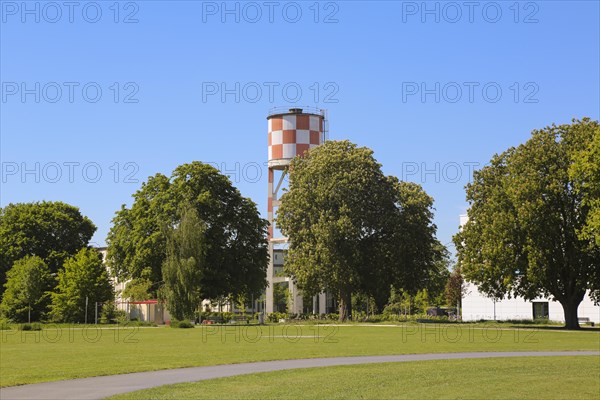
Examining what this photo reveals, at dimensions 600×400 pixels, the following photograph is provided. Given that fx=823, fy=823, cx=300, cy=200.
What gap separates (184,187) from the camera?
74375 millimetres

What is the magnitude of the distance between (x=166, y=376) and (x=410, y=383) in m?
6.70

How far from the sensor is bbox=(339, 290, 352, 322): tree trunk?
2854 inches

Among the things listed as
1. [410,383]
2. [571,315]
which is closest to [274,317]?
[571,315]

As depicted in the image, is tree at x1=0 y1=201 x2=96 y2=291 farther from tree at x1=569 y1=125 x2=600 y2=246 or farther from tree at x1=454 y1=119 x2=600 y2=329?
tree at x1=569 y1=125 x2=600 y2=246

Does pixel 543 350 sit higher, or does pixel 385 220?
pixel 385 220

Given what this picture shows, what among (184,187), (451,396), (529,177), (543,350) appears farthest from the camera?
(184,187)

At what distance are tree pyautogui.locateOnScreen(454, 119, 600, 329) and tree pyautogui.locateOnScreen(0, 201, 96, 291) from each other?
150 ft

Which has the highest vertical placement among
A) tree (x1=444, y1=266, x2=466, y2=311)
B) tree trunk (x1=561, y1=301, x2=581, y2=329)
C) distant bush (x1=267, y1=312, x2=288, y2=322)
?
tree (x1=444, y1=266, x2=466, y2=311)

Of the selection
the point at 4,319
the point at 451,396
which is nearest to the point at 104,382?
the point at 451,396

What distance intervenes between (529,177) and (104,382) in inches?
1657

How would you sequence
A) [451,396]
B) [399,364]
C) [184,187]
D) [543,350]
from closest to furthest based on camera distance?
[451,396] → [399,364] → [543,350] → [184,187]

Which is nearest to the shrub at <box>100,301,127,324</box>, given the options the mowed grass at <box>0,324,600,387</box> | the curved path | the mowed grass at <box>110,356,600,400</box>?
the mowed grass at <box>0,324,600,387</box>

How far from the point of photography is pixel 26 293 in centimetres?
7775

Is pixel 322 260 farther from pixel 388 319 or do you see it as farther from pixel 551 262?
pixel 551 262
